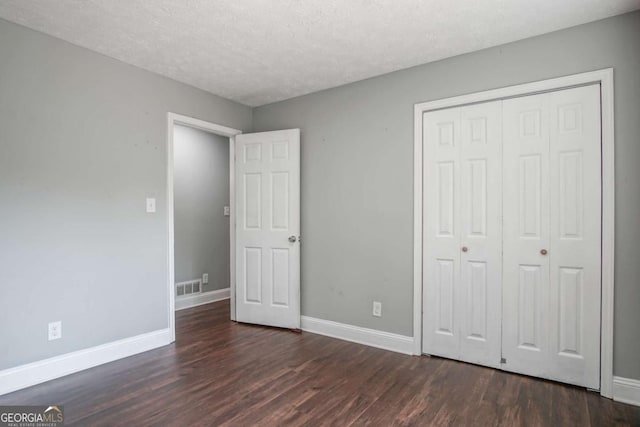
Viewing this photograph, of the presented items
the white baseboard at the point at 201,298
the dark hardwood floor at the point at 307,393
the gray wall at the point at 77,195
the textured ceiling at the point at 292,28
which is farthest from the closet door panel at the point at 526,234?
the white baseboard at the point at 201,298

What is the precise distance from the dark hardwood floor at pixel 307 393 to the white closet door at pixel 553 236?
9.5 inches

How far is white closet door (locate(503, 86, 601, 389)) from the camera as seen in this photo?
8.08 feet

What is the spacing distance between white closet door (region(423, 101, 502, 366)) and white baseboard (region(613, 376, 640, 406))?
706mm

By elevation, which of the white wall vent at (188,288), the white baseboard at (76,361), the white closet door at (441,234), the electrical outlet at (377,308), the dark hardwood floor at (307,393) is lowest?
the dark hardwood floor at (307,393)

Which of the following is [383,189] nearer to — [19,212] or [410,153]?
[410,153]

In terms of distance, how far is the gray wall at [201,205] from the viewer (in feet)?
15.6

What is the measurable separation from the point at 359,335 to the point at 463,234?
4.49ft

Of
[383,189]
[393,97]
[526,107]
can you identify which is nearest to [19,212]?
[383,189]

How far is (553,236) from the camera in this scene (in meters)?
2.60

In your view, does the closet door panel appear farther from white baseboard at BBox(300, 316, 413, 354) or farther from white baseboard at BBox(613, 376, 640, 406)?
white baseboard at BBox(300, 316, 413, 354)

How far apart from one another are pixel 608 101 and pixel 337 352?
276cm

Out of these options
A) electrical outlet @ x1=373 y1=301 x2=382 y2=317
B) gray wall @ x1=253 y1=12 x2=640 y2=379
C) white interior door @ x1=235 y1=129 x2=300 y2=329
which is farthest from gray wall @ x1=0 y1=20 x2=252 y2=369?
electrical outlet @ x1=373 y1=301 x2=382 y2=317

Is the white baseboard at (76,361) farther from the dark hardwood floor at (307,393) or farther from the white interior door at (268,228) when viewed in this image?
the white interior door at (268,228)

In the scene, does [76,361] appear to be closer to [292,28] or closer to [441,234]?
[292,28]
